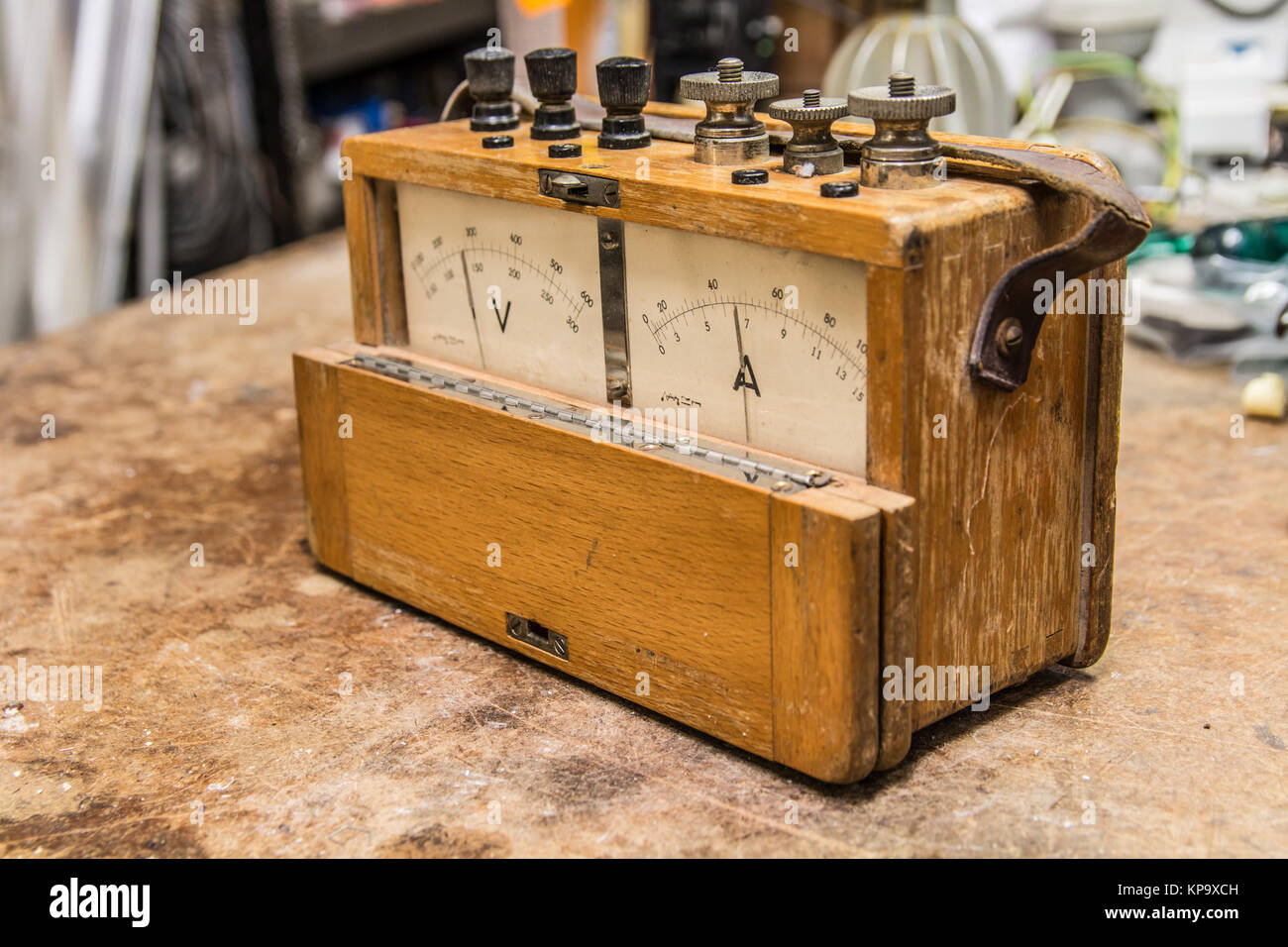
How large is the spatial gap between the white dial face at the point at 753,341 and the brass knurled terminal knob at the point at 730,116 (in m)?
0.07

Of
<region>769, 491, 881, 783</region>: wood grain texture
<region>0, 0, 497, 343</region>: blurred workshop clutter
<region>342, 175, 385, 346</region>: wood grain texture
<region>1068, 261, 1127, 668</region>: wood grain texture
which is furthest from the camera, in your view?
<region>0, 0, 497, 343</region>: blurred workshop clutter

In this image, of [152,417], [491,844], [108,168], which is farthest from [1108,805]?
[108,168]

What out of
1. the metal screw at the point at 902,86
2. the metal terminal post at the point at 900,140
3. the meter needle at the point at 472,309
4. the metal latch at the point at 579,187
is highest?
the metal screw at the point at 902,86

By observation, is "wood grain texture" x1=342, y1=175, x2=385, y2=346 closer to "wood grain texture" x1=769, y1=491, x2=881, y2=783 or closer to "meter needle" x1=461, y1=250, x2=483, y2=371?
"meter needle" x1=461, y1=250, x2=483, y2=371

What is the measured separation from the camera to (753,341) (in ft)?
3.28

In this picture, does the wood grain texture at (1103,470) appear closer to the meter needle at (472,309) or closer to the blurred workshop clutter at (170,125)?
the meter needle at (472,309)

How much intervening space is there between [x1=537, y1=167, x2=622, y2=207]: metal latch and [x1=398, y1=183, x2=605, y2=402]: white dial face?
0.09 ft

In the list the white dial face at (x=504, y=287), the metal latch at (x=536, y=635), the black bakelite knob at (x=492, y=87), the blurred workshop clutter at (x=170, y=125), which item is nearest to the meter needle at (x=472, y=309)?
the white dial face at (x=504, y=287)

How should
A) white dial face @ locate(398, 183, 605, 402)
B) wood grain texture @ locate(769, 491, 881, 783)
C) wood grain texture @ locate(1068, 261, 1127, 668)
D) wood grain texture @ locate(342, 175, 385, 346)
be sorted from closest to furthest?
wood grain texture @ locate(769, 491, 881, 783) < wood grain texture @ locate(1068, 261, 1127, 668) < white dial face @ locate(398, 183, 605, 402) < wood grain texture @ locate(342, 175, 385, 346)

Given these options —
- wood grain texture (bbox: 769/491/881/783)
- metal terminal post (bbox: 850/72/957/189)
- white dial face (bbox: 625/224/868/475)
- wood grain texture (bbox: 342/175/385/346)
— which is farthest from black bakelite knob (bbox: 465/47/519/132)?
wood grain texture (bbox: 769/491/881/783)

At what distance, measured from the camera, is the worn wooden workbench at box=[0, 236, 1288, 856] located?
0.89 meters

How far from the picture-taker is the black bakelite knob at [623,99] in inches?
42.8
